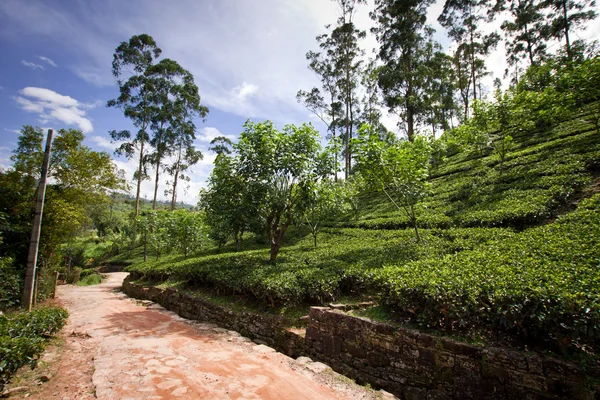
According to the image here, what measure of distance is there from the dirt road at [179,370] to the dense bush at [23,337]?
40 cm

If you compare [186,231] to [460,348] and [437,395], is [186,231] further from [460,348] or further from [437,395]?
[460,348]

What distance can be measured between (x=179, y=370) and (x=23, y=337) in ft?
7.22

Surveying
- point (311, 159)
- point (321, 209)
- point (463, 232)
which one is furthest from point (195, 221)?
point (463, 232)

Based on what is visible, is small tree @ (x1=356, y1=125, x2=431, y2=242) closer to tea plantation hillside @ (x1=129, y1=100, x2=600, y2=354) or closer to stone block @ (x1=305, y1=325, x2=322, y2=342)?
tea plantation hillside @ (x1=129, y1=100, x2=600, y2=354)

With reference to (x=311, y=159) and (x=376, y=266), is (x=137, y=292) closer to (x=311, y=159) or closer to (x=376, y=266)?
(x=311, y=159)

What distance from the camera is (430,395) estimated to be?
3.44 meters

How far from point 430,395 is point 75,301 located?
1239 centimetres

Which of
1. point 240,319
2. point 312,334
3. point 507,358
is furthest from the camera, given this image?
point 240,319

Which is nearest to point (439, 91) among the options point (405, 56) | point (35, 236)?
point (405, 56)

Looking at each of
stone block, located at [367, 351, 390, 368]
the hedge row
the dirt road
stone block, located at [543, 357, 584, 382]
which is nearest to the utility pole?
the dirt road

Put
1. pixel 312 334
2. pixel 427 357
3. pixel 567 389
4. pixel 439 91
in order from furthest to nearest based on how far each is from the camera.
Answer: pixel 439 91 < pixel 312 334 < pixel 427 357 < pixel 567 389

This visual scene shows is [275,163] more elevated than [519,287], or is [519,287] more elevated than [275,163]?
[275,163]

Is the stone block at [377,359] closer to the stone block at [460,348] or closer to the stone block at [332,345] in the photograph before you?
the stone block at [332,345]

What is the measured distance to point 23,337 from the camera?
3.89 meters
